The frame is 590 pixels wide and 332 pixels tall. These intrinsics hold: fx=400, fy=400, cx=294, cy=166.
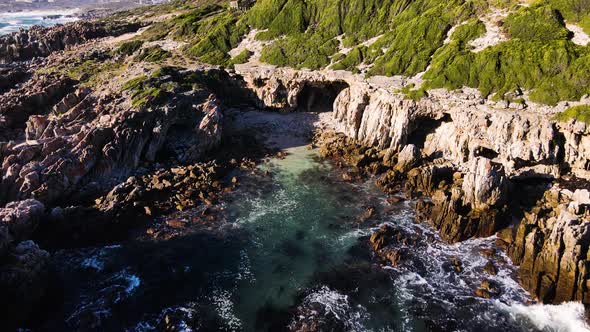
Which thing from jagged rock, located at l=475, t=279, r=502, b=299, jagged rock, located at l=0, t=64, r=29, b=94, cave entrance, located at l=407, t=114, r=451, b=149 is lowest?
jagged rock, located at l=475, t=279, r=502, b=299

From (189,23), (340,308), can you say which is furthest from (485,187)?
(189,23)

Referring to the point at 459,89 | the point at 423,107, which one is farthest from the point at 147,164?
the point at 459,89

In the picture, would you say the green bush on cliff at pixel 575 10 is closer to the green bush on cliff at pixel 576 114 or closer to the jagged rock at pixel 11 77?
the green bush on cliff at pixel 576 114

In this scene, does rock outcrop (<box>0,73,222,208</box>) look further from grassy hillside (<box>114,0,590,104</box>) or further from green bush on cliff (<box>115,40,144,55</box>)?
green bush on cliff (<box>115,40,144,55</box>)

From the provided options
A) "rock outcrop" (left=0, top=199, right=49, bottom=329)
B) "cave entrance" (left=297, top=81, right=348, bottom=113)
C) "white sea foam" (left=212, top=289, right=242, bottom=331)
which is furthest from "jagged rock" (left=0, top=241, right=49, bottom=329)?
"cave entrance" (left=297, top=81, right=348, bottom=113)

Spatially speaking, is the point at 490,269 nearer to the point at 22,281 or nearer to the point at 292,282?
the point at 292,282

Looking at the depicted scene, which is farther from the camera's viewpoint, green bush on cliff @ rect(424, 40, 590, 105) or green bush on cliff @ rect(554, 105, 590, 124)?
green bush on cliff @ rect(424, 40, 590, 105)
